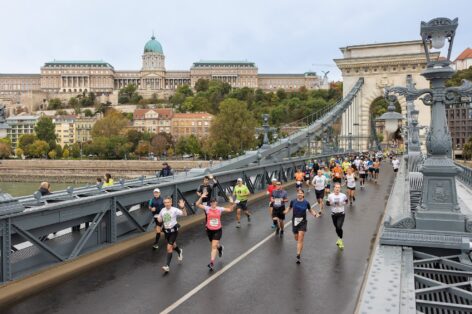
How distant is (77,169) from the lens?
311 feet

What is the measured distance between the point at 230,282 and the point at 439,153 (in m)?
3.90

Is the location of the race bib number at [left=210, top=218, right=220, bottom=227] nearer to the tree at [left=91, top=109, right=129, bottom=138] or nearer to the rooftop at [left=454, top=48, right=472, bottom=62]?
the tree at [left=91, top=109, right=129, bottom=138]

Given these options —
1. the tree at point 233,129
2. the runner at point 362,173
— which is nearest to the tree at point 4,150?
the tree at point 233,129

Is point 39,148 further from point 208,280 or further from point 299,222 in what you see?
point 208,280

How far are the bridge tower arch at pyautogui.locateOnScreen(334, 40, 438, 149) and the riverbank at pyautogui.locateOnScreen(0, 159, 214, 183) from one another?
1738 inches

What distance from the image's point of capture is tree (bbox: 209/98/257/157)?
83500 mm

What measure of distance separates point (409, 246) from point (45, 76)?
8096 inches

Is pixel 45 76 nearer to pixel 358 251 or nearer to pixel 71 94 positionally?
pixel 71 94

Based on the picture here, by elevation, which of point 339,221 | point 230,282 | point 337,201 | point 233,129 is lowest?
point 230,282

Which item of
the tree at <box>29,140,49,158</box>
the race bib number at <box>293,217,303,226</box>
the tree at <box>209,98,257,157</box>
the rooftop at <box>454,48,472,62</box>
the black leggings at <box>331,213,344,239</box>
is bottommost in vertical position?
the black leggings at <box>331,213,344,239</box>

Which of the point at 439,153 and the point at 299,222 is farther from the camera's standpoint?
the point at 299,222

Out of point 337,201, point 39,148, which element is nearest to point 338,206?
point 337,201

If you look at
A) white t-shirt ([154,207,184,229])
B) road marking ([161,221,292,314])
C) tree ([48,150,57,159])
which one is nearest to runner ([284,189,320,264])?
road marking ([161,221,292,314])

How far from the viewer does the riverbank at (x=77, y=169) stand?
88.8 metres
